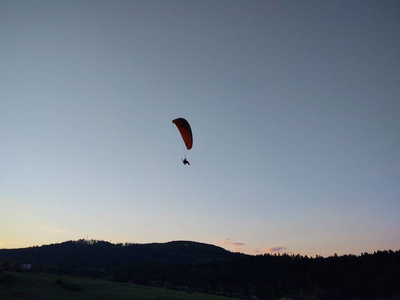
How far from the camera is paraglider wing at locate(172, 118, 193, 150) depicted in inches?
1718

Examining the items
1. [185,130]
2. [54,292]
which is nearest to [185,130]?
[185,130]

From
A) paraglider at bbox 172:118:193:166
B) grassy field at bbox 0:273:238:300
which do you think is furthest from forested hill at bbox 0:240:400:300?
paraglider at bbox 172:118:193:166

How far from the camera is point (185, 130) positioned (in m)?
44.2

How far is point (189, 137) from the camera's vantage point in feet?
147

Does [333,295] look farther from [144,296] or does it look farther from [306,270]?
[144,296]

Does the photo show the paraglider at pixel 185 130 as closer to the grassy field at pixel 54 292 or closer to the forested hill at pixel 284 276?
the grassy field at pixel 54 292

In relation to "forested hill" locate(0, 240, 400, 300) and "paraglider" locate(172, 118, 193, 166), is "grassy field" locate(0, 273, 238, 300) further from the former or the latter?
"paraglider" locate(172, 118, 193, 166)

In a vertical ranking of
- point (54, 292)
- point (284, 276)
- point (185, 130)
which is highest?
point (185, 130)

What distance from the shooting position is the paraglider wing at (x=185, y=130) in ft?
143

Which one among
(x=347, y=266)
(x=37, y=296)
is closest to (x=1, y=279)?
(x=37, y=296)

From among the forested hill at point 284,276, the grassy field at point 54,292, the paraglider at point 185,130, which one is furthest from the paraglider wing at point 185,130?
the forested hill at point 284,276

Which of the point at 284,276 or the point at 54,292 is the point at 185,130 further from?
the point at 284,276

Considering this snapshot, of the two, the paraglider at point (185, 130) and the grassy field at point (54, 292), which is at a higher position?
the paraglider at point (185, 130)

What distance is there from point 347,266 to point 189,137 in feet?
363
